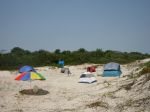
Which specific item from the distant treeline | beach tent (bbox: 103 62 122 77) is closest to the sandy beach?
beach tent (bbox: 103 62 122 77)

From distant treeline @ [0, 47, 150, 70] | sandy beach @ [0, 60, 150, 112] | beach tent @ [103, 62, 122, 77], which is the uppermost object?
distant treeline @ [0, 47, 150, 70]

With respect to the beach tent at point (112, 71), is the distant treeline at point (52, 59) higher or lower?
higher

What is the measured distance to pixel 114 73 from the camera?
106 feet

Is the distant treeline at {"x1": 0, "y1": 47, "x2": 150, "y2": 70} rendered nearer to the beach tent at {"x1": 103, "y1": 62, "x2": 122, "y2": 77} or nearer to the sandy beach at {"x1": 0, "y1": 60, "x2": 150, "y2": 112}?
the beach tent at {"x1": 103, "y1": 62, "x2": 122, "y2": 77}

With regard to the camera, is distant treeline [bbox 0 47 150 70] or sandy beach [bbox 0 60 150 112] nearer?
sandy beach [bbox 0 60 150 112]

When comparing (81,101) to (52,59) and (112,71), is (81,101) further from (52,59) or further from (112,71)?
(52,59)

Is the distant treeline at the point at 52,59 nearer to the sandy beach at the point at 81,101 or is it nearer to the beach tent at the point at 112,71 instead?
the beach tent at the point at 112,71

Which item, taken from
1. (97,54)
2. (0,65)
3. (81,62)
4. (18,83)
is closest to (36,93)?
(18,83)

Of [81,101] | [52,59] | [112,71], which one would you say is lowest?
[81,101]

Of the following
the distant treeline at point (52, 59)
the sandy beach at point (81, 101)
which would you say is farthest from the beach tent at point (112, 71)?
the distant treeline at point (52, 59)

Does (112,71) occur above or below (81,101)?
above

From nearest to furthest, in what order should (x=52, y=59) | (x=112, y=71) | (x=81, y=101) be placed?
(x=81, y=101), (x=112, y=71), (x=52, y=59)

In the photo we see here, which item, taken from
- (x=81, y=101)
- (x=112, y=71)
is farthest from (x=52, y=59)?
(x=81, y=101)

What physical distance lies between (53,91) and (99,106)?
7.47 metres
